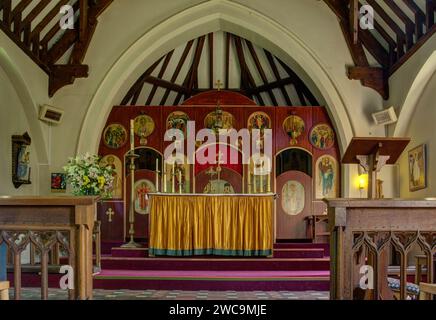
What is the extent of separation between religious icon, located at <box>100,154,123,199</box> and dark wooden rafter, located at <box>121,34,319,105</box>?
215 centimetres

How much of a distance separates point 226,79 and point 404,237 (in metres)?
10.9

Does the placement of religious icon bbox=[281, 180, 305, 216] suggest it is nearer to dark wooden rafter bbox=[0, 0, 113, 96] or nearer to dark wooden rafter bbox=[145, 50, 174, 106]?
dark wooden rafter bbox=[145, 50, 174, 106]

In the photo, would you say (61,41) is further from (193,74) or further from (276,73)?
(276,73)

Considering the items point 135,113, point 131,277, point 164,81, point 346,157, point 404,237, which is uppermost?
point 164,81

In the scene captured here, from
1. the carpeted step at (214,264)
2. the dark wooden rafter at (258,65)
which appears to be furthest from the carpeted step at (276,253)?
the dark wooden rafter at (258,65)

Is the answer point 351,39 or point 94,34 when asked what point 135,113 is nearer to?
point 94,34

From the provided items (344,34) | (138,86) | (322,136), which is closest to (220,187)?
(322,136)

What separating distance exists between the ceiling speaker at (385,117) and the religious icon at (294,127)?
1.67 meters

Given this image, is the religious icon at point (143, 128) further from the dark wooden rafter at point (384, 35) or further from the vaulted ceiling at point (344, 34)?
the dark wooden rafter at point (384, 35)

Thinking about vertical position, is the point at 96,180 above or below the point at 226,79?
below

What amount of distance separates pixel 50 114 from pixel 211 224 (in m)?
3.89

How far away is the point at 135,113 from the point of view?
11.9 metres

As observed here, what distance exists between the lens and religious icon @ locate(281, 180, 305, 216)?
39.2ft

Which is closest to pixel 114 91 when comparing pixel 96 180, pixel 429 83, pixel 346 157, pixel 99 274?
pixel 96 180
